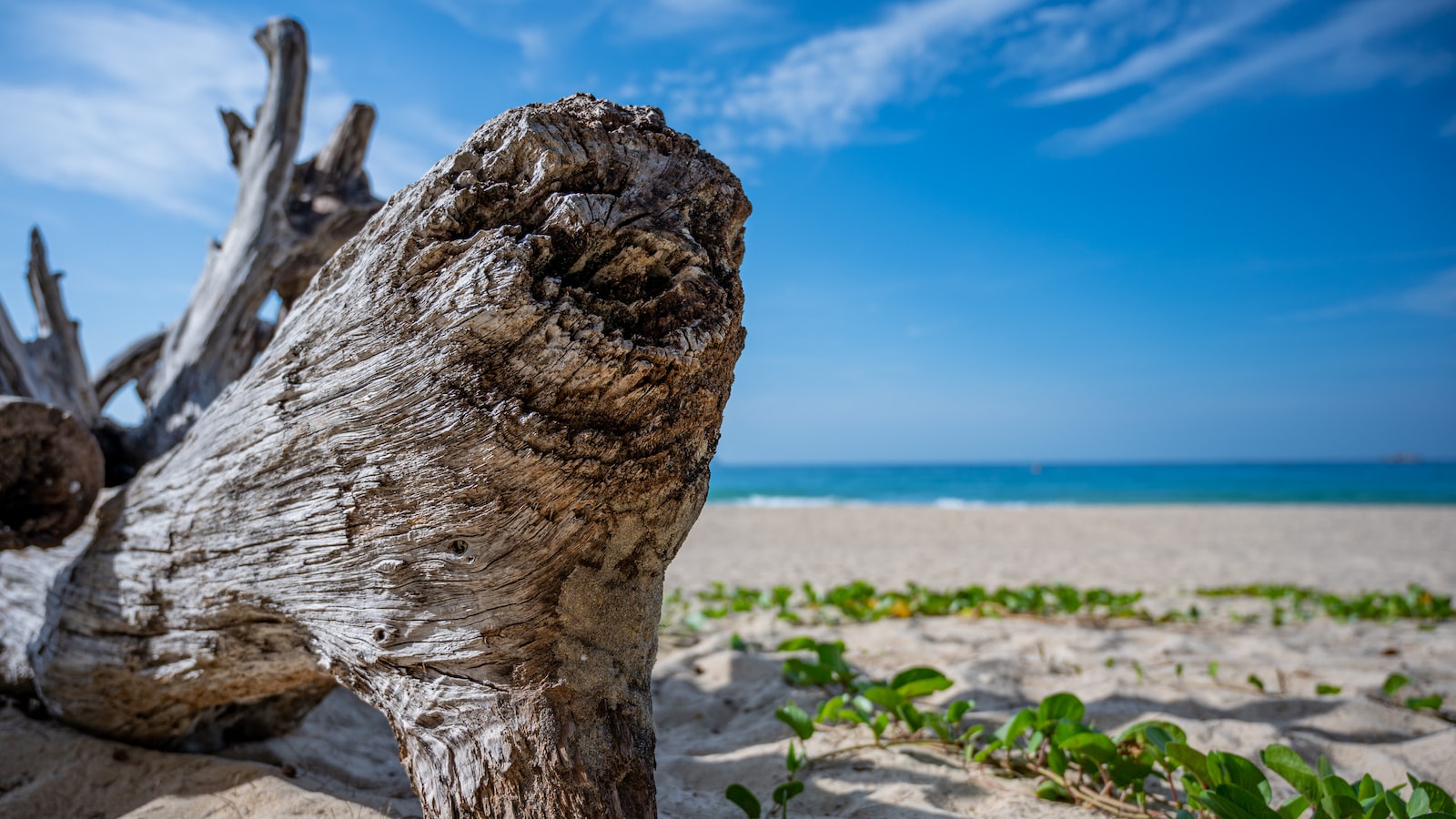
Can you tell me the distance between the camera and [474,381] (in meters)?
1.42

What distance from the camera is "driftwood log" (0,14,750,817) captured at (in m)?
1.42

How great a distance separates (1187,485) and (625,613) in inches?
1935

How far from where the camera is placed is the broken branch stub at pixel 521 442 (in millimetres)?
1414

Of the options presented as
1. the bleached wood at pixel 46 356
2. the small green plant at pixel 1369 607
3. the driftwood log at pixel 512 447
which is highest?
the bleached wood at pixel 46 356

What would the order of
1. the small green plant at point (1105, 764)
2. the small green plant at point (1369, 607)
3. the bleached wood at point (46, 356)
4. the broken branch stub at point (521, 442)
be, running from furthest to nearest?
the small green plant at point (1369, 607) → the bleached wood at point (46, 356) → the small green plant at point (1105, 764) → the broken branch stub at point (521, 442)

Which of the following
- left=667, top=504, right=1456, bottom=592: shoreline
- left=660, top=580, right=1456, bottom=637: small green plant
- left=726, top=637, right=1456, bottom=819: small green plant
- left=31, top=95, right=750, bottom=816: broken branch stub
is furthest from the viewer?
left=667, top=504, right=1456, bottom=592: shoreline

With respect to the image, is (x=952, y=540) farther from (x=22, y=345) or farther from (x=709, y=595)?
(x=22, y=345)

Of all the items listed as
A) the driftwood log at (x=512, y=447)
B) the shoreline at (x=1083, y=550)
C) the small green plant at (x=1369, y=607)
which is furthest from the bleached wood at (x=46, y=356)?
the small green plant at (x=1369, y=607)

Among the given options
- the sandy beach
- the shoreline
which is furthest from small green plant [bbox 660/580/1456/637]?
the shoreline

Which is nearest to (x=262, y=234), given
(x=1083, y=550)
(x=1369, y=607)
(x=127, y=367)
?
(x=127, y=367)

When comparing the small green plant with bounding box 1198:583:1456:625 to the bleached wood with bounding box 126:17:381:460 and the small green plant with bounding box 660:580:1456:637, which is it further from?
the bleached wood with bounding box 126:17:381:460

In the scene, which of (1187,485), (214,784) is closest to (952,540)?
(214,784)

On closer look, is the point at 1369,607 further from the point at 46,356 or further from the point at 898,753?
the point at 46,356

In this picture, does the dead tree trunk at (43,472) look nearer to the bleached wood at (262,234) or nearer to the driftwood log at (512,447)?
the bleached wood at (262,234)
